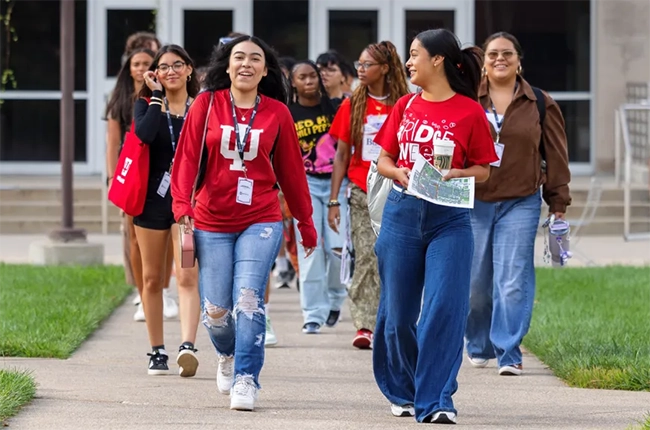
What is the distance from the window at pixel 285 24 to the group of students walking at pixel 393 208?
13.4 m

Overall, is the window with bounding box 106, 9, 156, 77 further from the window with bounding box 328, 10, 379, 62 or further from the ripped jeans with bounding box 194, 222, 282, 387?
the ripped jeans with bounding box 194, 222, 282, 387

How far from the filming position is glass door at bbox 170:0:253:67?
22.2 meters

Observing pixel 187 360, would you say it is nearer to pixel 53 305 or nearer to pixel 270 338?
pixel 270 338

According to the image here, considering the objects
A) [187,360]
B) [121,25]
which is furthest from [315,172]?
[121,25]

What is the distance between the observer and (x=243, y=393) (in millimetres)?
7250

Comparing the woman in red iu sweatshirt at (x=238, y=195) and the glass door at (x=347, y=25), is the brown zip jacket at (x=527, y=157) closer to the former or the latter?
the woman in red iu sweatshirt at (x=238, y=195)

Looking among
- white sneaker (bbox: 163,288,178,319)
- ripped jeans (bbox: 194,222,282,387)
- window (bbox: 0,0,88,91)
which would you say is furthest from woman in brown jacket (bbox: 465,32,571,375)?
window (bbox: 0,0,88,91)

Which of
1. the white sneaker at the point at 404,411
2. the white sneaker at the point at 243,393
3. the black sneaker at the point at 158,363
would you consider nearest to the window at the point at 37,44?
the black sneaker at the point at 158,363

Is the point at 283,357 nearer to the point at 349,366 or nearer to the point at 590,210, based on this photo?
the point at 349,366

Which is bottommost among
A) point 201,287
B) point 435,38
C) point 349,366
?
point 349,366

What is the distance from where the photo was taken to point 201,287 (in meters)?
7.51

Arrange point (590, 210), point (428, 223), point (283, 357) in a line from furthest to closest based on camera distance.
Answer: point (590, 210) < point (283, 357) < point (428, 223)

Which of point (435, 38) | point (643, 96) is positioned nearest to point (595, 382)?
point (435, 38)

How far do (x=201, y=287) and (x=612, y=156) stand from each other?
51.4 ft
